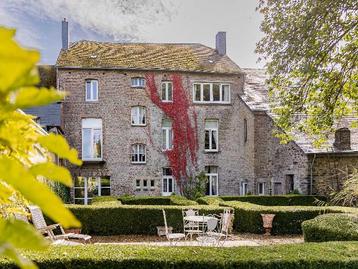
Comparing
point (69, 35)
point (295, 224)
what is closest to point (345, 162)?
point (295, 224)

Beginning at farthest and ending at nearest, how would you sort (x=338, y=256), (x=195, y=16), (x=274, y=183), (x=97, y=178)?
1. (x=97, y=178)
2. (x=274, y=183)
3. (x=195, y=16)
4. (x=338, y=256)

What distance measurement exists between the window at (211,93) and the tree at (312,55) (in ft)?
44.3

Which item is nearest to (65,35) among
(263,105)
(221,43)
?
(221,43)

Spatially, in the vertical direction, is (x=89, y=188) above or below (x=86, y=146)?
below

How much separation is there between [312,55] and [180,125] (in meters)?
15.9

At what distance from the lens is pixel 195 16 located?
1967 cm

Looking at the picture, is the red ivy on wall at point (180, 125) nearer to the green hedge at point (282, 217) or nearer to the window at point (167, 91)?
the window at point (167, 91)

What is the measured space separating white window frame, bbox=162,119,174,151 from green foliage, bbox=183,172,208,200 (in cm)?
242

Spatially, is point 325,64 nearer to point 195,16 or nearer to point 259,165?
point 195,16

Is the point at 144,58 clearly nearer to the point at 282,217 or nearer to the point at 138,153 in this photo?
the point at 138,153

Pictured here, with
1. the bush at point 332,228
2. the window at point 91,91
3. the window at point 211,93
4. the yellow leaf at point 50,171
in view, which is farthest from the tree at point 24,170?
the window at point 211,93

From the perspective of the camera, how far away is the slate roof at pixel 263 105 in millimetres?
20309

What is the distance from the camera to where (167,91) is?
2650cm

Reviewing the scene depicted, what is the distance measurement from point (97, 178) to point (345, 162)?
542 inches
